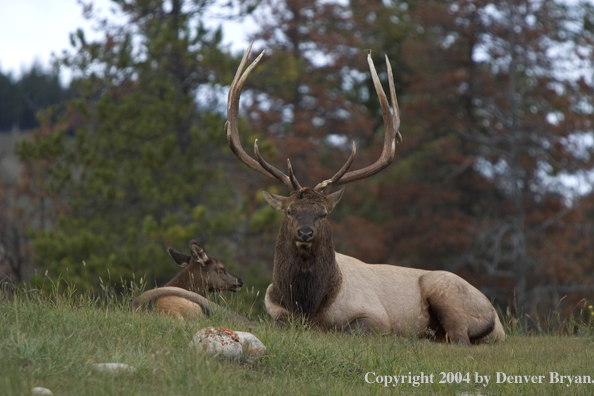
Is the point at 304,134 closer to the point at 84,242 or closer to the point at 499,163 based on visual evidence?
the point at 499,163

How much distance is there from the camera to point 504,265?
2206cm

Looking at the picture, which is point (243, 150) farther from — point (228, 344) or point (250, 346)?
point (228, 344)

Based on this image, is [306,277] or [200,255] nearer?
[306,277]

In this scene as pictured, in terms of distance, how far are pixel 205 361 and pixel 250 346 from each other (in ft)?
1.84

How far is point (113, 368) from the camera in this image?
4.45 m

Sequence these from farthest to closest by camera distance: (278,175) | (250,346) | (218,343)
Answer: (278,175), (250,346), (218,343)

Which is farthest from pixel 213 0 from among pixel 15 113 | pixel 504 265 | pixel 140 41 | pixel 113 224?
pixel 15 113

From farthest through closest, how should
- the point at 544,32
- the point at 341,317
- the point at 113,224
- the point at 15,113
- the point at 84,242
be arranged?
1. the point at 15,113
2. the point at 544,32
3. the point at 113,224
4. the point at 84,242
5. the point at 341,317

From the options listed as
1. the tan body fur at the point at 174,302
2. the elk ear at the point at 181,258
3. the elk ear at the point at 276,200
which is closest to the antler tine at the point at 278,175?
the elk ear at the point at 276,200

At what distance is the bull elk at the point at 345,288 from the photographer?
25.1 feet

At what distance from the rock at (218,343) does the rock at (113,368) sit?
587mm

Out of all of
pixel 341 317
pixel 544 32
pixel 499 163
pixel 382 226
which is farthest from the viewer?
pixel 382 226

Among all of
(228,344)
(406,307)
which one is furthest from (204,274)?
(228,344)

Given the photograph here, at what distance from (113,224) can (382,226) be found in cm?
936
